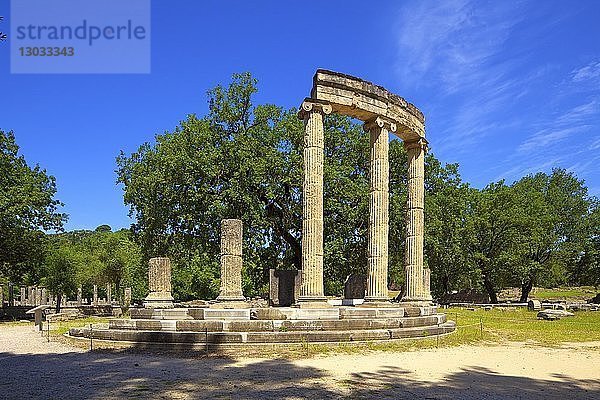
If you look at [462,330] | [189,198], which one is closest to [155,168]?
[189,198]

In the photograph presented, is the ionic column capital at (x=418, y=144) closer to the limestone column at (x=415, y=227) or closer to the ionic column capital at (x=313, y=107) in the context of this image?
the limestone column at (x=415, y=227)

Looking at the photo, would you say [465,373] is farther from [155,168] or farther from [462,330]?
[155,168]

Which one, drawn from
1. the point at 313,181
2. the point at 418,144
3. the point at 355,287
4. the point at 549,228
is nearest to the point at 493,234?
the point at 549,228

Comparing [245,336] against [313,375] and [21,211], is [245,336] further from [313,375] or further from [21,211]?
Result: [21,211]

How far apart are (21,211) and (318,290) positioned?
782 inches

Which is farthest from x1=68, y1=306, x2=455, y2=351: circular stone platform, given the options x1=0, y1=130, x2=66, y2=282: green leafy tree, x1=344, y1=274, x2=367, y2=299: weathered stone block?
x1=0, y1=130, x2=66, y2=282: green leafy tree

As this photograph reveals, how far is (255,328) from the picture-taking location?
588 inches

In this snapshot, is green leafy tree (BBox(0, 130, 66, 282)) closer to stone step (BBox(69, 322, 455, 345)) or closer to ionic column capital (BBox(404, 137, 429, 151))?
stone step (BBox(69, 322, 455, 345))

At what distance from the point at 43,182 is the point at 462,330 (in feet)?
86.1

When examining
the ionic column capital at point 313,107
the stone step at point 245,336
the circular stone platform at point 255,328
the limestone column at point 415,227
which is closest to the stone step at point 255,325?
the circular stone platform at point 255,328

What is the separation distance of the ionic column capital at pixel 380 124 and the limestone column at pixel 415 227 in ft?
7.75

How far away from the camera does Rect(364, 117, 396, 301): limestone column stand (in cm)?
1948

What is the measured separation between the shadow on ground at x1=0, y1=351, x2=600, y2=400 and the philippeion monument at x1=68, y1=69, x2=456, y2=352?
114 inches

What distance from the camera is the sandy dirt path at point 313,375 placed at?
27.2ft
